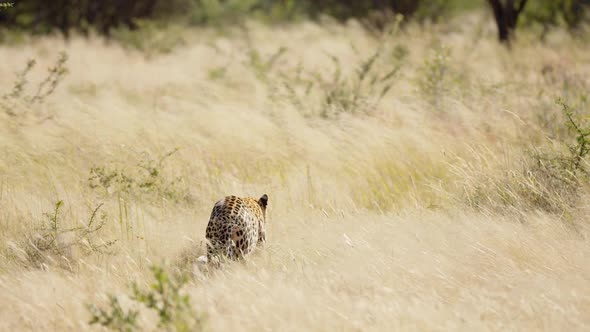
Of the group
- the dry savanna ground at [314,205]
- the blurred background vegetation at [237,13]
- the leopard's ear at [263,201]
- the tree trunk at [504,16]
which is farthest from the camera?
the blurred background vegetation at [237,13]

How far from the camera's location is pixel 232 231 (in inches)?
149

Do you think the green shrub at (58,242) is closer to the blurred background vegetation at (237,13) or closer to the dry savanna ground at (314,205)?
the dry savanna ground at (314,205)

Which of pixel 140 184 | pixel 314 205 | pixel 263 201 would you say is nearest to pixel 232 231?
pixel 263 201

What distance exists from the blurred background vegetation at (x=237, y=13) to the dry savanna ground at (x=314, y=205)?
20.6 feet

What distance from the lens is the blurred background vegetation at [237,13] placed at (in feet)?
47.2

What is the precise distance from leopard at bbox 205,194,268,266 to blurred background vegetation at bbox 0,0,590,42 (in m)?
8.73

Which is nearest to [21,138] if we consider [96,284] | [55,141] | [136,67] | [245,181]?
[55,141]

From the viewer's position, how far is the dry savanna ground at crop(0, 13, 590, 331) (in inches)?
120

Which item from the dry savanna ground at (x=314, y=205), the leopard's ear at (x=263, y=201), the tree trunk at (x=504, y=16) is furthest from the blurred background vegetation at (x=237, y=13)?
the leopard's ear at (x=263, y=201)

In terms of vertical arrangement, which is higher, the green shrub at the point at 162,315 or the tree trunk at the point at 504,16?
the tree trunk at the point at 504,16

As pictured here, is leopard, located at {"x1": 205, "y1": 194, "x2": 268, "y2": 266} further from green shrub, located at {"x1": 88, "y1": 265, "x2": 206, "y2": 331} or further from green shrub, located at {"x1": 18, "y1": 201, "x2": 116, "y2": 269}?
green shrub, located at {"x1": 88, "y1": 265, "x2": 206, "y2": 331}

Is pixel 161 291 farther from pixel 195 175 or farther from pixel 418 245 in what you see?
pixel 195 175

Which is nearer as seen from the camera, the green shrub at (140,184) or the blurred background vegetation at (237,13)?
the green shrub at (140,184)

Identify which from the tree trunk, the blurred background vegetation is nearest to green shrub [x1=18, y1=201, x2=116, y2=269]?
the tree trunk
